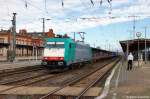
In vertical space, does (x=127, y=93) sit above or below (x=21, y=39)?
below

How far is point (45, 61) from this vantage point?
29.9 metres

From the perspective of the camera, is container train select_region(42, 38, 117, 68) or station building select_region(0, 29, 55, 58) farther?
station building select_region(0, 29, 55, 58)

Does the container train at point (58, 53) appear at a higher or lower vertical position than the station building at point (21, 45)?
lower

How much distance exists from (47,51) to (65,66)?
2.09 meters

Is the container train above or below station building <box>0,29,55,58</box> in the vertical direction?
below

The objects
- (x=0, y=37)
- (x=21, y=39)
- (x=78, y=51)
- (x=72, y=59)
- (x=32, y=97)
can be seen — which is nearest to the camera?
(x=32, y=97)

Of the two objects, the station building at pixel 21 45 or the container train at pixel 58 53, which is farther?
the station building at pixel 21 45

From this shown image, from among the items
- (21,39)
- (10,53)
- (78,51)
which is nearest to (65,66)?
(78,51)

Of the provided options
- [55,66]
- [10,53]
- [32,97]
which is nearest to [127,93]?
[32,97]

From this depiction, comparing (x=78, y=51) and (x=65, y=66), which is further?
(x=78, y=51)

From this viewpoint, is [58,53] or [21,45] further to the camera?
[21,45]

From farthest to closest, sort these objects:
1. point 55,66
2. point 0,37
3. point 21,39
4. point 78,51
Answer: point 21,39, point 0,37, point 78,51, point 55,66

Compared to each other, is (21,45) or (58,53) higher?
(21,45)

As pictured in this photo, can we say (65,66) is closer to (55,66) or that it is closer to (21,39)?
(55,66)
